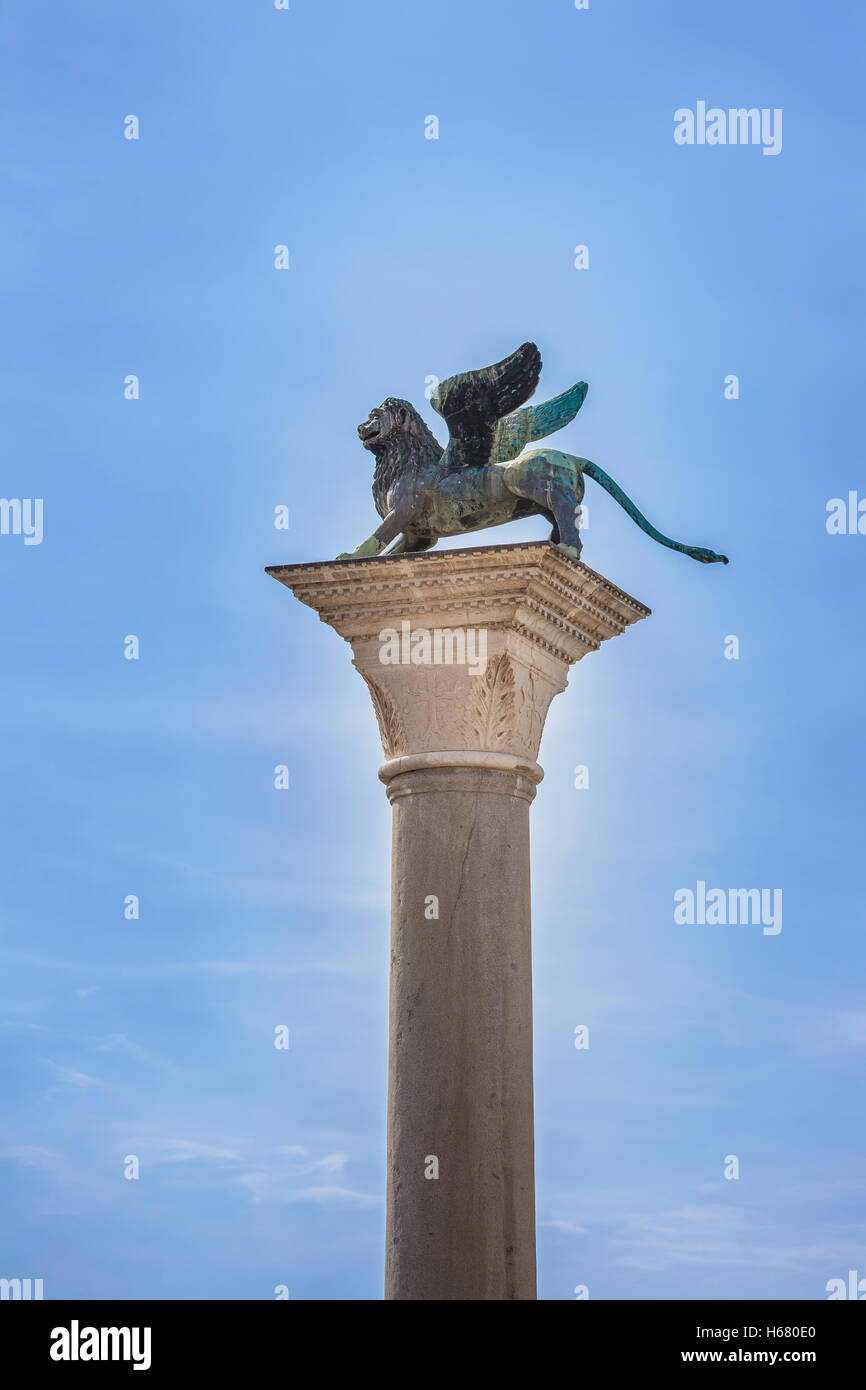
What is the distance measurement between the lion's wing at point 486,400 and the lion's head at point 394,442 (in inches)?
9.2

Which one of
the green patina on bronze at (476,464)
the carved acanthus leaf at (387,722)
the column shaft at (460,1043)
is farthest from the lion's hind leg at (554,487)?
the column shaft at (460,1043)

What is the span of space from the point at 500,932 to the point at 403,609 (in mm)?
2513

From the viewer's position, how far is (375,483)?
15.8 metres

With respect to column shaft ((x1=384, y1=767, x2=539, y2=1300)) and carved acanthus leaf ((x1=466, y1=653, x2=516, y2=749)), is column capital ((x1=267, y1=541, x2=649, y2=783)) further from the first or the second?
column shaft ((x1=384, y1=767, x2=539, y2=1300))

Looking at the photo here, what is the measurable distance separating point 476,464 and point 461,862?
3.42m

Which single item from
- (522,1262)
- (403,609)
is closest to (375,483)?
(403,609)

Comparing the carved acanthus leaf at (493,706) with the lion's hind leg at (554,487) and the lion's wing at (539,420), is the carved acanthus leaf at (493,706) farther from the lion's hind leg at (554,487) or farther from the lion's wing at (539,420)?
the lion's wing at (539,420)

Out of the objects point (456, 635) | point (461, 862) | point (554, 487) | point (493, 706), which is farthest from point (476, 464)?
point (461, 862)

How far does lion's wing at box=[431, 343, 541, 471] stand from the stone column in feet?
5.20

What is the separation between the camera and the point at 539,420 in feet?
51.5
